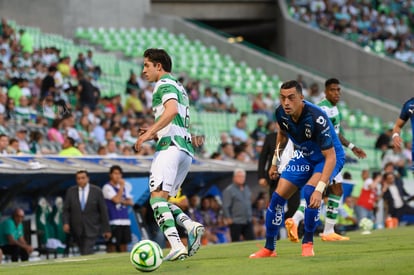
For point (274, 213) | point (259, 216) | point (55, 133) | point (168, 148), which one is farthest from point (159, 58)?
point (259, 216)

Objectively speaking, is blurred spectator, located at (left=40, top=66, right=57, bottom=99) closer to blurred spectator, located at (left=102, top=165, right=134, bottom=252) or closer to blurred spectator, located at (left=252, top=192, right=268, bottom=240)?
blurred spectator, located at (left=252, top=192, right=268, bottom=240)

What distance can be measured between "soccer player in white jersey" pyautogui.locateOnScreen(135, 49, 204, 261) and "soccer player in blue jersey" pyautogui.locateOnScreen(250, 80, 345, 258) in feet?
3.19

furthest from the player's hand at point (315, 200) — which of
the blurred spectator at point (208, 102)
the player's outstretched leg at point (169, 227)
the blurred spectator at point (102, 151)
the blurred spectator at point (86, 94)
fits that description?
the blurred spectator at point (208, 102)

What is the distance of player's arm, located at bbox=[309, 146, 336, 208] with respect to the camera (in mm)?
11641

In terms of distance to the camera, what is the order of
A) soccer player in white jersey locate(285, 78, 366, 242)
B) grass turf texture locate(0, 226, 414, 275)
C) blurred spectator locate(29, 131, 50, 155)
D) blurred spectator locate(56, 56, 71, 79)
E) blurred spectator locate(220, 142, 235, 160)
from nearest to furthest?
grass turf texture locate(0, 226, 414, 275) → soccer player in white jersey locate(285, 78, 366, 242) → blurred spectator locate(29, 131, 50, 155) → blurred spectator locate(220, 142, 235, 160) → blurred spectator locate(56, 56, 71, 79)

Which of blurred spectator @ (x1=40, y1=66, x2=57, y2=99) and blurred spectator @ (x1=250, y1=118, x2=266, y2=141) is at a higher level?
blurred spectator @ (x1=40, y1=66, x2=57, y2=99)

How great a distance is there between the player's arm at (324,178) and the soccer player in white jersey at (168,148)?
1361mm

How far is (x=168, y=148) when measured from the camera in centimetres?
1204

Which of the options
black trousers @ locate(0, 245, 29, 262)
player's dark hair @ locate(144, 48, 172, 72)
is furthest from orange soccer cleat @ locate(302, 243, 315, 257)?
black trousers @ locate(0, 245, 29, 262)

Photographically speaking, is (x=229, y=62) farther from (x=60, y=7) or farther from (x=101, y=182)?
(x=101, y=182)

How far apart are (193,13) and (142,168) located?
25.6 metres

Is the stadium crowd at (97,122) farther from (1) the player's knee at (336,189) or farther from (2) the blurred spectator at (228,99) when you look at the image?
(1) the player's knee at (336,189)

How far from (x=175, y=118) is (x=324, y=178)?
176cm

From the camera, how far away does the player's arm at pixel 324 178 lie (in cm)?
1164
